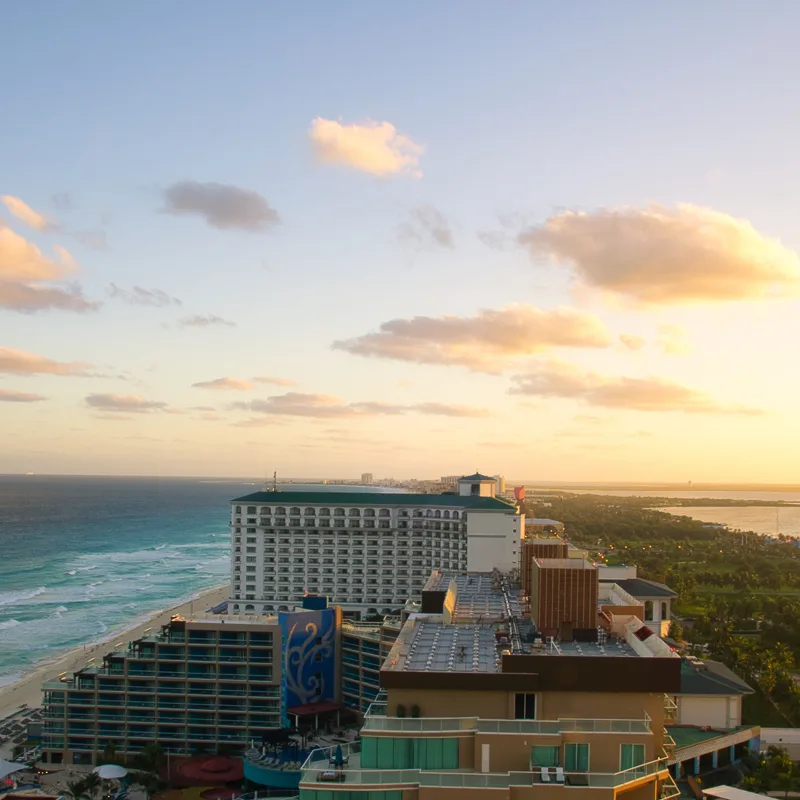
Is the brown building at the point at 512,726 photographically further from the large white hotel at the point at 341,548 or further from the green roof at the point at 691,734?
the large white hotel at the point at 341,548

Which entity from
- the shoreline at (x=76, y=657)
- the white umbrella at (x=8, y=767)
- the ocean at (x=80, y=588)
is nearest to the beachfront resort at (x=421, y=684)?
the white umbrella at (x=8, y=767)

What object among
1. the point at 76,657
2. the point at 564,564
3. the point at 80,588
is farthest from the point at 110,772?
the point at 80,588

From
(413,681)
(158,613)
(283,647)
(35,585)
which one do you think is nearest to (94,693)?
(283,647)

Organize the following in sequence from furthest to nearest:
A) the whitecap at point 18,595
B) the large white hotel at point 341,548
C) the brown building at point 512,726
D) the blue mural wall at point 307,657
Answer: the whitecap at point 18,595
the large white hotel at point 341,548
the blue mural wall at point 307,657
the brown building at point 512,726

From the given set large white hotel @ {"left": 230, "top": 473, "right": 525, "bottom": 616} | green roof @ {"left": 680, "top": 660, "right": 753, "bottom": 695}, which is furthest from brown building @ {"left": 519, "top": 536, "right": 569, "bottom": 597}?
large white hotel @ {"left": 230, "top": 473, "right": 525, "bottom": 616}

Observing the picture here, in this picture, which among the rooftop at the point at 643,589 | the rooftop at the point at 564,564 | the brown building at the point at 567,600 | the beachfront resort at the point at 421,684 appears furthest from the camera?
the rooftop at the point at 643,589

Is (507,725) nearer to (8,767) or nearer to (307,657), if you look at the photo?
(307,657)
